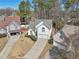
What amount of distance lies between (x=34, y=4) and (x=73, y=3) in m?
13.0

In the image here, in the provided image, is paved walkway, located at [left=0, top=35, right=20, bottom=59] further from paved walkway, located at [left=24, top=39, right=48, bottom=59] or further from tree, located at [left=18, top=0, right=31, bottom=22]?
tree, located at [left=18, top=0, right=31, bottom=22]

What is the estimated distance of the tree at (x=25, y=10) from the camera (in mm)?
67375

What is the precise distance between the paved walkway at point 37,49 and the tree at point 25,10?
→ 20398mm

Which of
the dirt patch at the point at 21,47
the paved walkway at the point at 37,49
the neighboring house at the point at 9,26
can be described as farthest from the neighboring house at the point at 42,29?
the neighboring house at the point at 9,26

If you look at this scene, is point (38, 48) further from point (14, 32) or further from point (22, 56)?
point (14, 32)

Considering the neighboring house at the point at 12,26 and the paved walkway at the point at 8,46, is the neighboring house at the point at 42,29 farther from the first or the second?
the paved walkway at the point at 8,46

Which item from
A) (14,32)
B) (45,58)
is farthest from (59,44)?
(14,32)

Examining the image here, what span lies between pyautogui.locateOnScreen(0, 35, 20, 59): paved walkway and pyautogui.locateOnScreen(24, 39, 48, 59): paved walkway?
4.26 metres

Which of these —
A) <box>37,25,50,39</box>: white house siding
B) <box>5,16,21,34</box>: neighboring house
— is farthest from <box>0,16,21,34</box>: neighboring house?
<box>37,25,50,39</box>: white house siding

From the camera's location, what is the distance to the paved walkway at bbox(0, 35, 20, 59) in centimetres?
4091

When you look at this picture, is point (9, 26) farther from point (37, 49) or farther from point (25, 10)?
point (37, 49)

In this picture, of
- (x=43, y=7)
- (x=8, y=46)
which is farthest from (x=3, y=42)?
(x=43, y=7)

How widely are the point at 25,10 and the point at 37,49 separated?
2690 centimetres

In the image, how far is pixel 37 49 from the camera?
43.7 m
